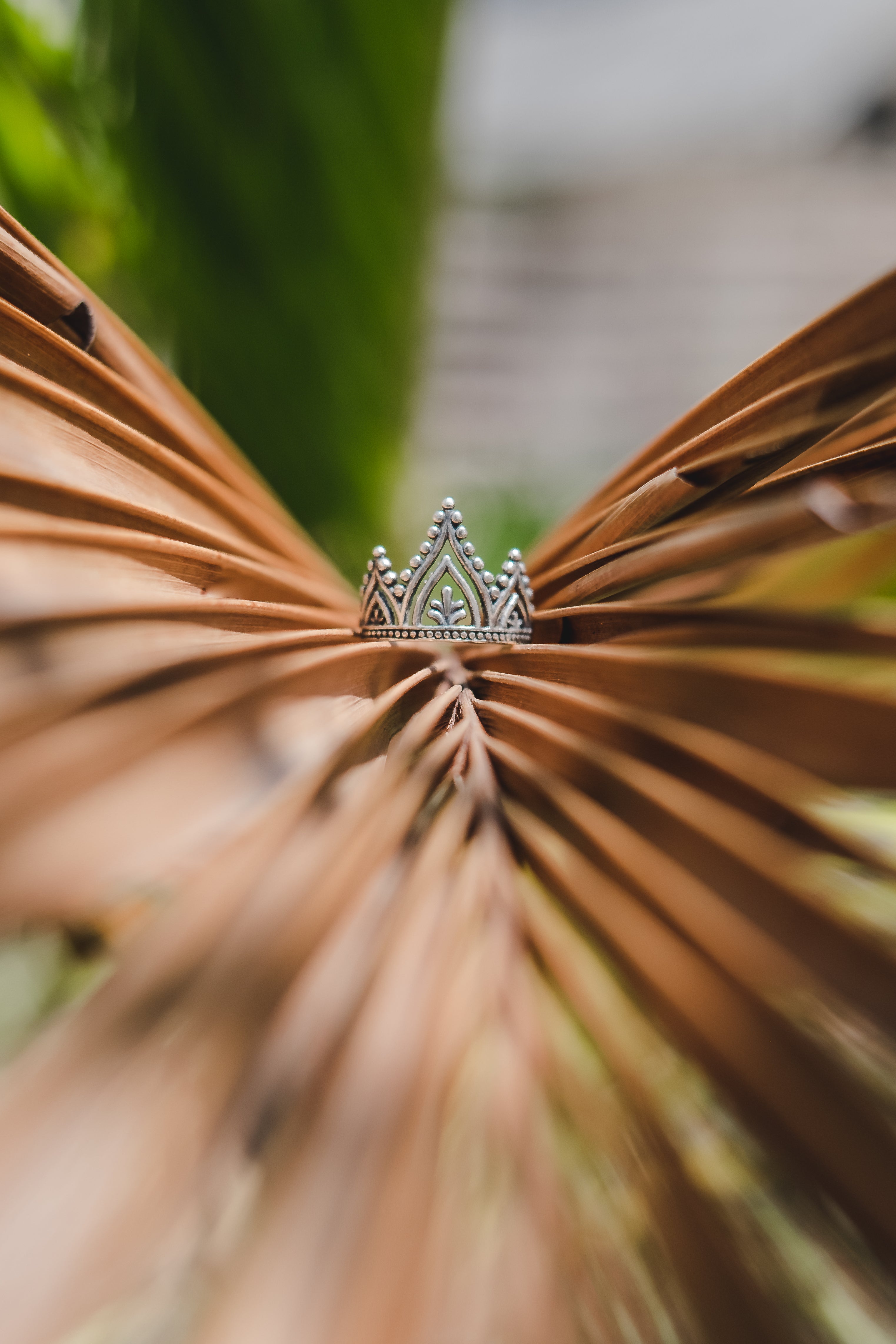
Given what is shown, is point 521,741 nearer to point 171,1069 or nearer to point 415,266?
point 171,1069

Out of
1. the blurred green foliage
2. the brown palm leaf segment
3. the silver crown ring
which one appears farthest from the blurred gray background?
the brown palm leaf segment

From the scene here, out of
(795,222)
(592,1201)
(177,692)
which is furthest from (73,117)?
(795,222)

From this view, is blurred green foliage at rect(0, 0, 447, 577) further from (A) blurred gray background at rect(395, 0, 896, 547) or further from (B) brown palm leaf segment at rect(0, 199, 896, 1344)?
(A) blurred gray background at rect(395, 0, 896, 547)

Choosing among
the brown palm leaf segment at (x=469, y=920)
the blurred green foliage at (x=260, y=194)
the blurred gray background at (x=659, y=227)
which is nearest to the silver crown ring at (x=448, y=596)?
the brown palm leaf segment at (x=469, y=920)

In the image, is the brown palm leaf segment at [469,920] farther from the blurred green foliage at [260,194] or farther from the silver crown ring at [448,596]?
the blurred green foliage at [260,194]

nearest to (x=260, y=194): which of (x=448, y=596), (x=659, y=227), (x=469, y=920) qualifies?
(x=448, y=596)

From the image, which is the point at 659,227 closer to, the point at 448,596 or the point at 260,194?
Answer: the point at 260,194
